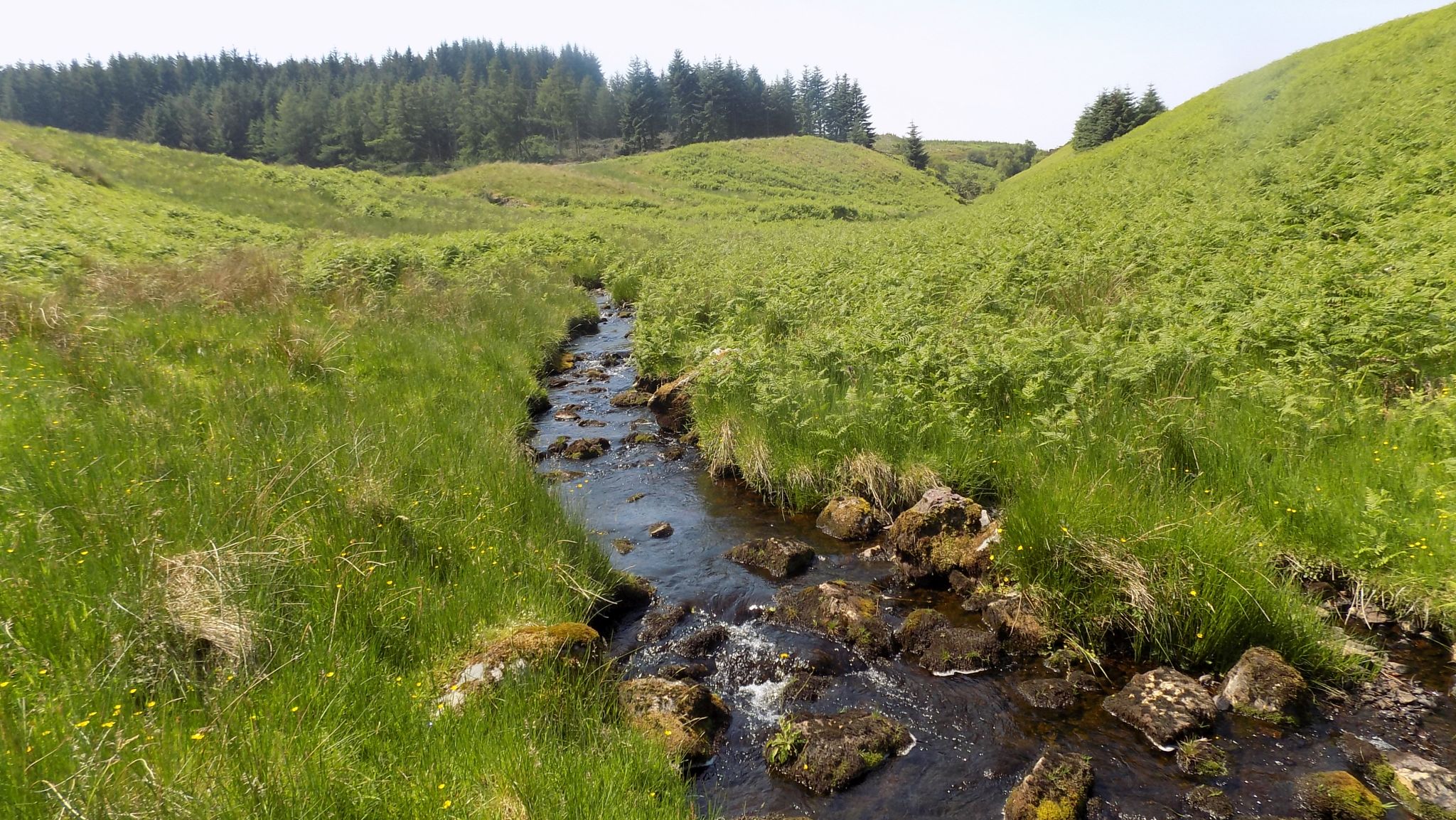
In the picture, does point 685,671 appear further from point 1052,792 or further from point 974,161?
point 974,161

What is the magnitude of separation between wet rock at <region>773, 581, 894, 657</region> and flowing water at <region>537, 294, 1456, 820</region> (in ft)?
0.41

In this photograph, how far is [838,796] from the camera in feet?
13.3

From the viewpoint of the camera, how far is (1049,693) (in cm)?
478

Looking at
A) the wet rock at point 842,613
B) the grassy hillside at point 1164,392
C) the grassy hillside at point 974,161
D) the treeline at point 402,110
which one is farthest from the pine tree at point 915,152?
the wet rock at point 842,613

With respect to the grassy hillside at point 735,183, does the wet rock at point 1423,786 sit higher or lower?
lower

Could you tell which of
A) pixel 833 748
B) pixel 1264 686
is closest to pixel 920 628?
pixel 833 748

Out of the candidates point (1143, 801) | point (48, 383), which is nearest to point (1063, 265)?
point (1143, 801)

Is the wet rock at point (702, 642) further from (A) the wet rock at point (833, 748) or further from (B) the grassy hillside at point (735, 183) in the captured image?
(B) the grassy hillside at point (735, 183)

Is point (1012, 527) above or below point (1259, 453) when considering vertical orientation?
below

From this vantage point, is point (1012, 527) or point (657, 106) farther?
point (657, 106)

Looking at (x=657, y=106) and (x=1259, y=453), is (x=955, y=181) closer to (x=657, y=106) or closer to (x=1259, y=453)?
(x=657, y=106)

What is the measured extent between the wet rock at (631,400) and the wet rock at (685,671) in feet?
24.4

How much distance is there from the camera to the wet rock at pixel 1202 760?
4020 mm

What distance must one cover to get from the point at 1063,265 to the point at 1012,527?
8301 mm
